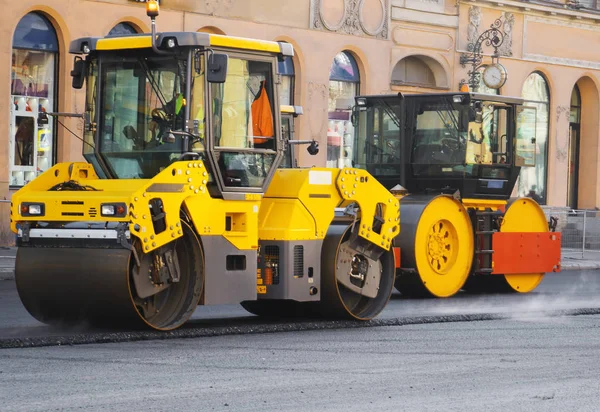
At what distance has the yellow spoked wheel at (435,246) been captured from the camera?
60.8 feet

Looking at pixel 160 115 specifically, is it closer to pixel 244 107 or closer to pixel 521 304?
pixel 244 107

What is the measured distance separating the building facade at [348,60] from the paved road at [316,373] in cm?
1306

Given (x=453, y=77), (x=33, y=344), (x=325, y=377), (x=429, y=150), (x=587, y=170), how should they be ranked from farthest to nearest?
(x=587, y=170), (x=453, y=77), (x=429, y=150), (x=33, y=344), (x=325, y=377)

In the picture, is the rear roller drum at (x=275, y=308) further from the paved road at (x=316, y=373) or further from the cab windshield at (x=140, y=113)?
the cab windshield at (x=140, y=113)

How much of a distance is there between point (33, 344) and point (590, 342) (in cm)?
509

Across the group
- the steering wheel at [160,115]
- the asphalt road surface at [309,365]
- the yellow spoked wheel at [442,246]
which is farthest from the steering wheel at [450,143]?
the steering wheel at [160,115]

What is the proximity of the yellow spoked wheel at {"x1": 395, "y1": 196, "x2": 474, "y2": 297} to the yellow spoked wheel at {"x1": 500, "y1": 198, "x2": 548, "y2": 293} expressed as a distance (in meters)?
Answer: 1.13

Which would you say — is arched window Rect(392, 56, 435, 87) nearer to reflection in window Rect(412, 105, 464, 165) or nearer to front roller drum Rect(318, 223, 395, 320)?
reflection in window Rect(412, 105, 464, 165)

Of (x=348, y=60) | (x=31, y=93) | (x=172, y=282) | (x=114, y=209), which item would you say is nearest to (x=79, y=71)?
(x=114, y=209)

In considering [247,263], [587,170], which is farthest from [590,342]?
[587,170]

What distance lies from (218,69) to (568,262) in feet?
55.4

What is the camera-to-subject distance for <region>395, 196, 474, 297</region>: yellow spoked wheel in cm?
1855

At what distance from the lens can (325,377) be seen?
10.3m

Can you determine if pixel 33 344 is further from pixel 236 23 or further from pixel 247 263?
pixel 236 23
